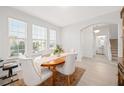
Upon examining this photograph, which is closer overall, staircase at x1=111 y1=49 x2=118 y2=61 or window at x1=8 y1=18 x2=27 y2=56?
window at x1=8 y1=18 x2=27 y2=56

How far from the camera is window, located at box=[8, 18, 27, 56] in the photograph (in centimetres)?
447

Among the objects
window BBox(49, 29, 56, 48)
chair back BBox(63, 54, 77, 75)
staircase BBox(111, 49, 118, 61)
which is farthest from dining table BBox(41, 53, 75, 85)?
staircase BBox(111, 49, 118, 61)

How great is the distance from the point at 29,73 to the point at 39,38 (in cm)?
401

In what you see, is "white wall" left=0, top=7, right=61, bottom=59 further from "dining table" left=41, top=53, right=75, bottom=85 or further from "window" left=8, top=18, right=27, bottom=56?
"dining table" left=41, top=53, right=75, bottom=85

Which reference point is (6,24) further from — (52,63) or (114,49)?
(114,49)

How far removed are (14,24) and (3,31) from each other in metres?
0.74

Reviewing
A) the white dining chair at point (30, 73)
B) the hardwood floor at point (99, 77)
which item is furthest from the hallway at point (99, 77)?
the white dining chair at point (30, 73)

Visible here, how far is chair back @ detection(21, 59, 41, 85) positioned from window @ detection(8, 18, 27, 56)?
2264mm

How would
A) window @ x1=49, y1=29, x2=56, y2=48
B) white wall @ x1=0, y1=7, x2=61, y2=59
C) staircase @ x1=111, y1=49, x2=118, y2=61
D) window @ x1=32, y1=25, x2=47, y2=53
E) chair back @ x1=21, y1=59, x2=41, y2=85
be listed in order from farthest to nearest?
staircase @ x1=111, y1=49, x2=118, y2=61, window @ x1=49, y1=29, x2=56, y2=48, window @ x1=32, y1=25, x2=47, y2=53, white wall @ x1=0, y1=7, x2=61, y2=59, chair back @ x1=21, y1=59, x2=41, y2=85

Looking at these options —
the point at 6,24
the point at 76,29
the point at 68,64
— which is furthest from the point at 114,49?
the point at 6,24

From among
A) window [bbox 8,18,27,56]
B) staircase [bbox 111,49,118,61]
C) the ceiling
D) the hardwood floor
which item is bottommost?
the hardwood floor

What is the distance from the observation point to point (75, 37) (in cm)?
811

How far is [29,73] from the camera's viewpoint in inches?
98.4
